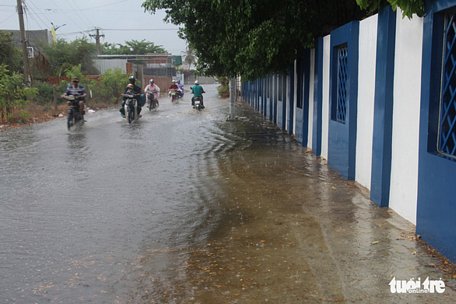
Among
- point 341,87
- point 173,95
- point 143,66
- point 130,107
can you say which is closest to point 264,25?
point 341,87

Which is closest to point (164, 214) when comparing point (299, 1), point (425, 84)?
point (425, 84)

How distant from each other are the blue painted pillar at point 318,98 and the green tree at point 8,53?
21.7 m

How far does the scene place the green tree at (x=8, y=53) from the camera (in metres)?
27.0

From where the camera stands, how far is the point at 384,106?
6094 mm

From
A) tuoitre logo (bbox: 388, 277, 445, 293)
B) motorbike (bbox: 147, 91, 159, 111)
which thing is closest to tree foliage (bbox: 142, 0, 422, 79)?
tuoitre logo (bbox: 388, 277, 445, 293)

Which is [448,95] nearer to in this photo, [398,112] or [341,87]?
[398,112]

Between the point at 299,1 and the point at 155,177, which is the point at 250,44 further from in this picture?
the point at 155,177

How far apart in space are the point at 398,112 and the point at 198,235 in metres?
2.66

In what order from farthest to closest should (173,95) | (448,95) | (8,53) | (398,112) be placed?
1. (173,95)
2. (8,53)
3. (398,112)
4. (448,95)

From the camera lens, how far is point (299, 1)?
33.8 ft

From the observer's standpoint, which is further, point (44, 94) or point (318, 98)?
point (44, 94)

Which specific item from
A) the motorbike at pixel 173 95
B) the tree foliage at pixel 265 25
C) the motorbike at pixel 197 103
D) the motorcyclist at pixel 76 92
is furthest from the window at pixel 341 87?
the motorbike at pixel 173 95

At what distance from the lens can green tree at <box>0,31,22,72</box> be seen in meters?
27.0

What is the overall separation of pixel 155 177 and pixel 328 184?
279cm
